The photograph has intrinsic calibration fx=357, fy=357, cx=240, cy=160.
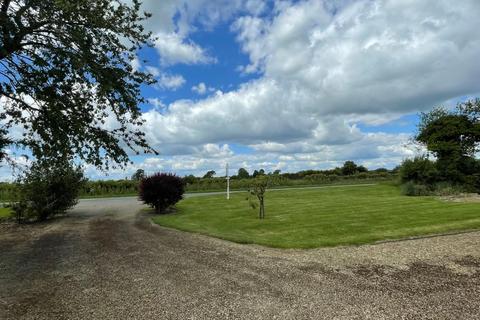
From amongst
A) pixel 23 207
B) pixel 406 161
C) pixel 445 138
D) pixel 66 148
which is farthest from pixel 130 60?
pixel 445 138

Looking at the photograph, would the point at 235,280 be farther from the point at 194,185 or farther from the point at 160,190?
the point at 194,185

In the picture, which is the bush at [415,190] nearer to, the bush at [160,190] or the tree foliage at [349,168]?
the bush at [160,190]

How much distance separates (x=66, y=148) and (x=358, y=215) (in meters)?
10.8

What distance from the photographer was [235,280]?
6.14m

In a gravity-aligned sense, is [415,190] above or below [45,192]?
below

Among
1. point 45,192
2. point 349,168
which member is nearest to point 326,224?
point 45,192

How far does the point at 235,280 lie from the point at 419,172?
977 inches

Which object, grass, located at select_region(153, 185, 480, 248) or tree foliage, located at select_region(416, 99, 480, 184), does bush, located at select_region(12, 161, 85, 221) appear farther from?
tree foliage, located at select_region(416, 99, 480, 184)

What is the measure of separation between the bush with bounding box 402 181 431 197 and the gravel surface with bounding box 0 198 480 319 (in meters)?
15.9

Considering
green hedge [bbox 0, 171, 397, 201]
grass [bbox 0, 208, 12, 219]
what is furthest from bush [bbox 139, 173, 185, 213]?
green hedge [bbox 0, 171, 397, 201]

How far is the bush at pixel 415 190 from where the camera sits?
79.3 ft

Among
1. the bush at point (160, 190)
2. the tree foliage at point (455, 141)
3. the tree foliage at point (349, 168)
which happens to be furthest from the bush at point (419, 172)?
the tree foliage at point (349, 168)

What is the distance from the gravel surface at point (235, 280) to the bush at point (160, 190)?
6535mm

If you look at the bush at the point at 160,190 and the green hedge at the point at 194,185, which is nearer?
the bush at the point at 160,190
